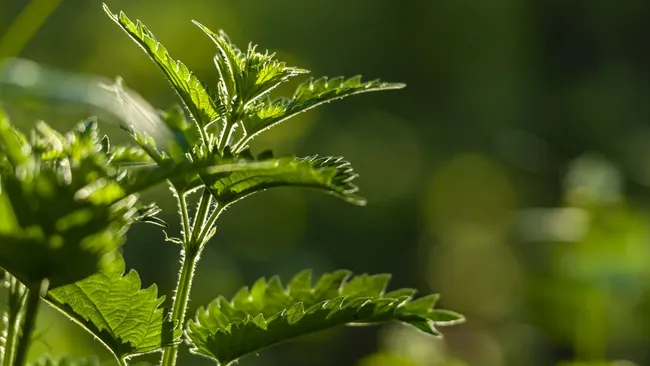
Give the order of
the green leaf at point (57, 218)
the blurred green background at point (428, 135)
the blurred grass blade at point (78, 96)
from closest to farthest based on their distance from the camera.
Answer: the green leaf at point (57, 218)
the blurred grass blade at point (78, 96)
the blurred green background at point (428, 135)

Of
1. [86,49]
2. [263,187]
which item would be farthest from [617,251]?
[86,49]

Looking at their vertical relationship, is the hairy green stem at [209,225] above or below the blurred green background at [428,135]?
below

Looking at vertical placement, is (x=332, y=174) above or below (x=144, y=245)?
below

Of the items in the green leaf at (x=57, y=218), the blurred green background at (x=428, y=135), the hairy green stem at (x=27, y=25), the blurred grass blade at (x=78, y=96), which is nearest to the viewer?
the green leaf at (x=57, y=218)

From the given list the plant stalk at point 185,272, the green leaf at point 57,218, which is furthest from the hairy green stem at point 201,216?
the green leaf at point 57,218

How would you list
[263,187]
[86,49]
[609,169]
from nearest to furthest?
1. [263,187]
2. [609,169]
3. [86,49]

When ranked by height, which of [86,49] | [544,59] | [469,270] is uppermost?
[544,59]

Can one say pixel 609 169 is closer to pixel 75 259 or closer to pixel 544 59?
pixel 75 259

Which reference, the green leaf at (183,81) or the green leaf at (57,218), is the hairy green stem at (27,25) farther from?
the green leaf at (57,218)
